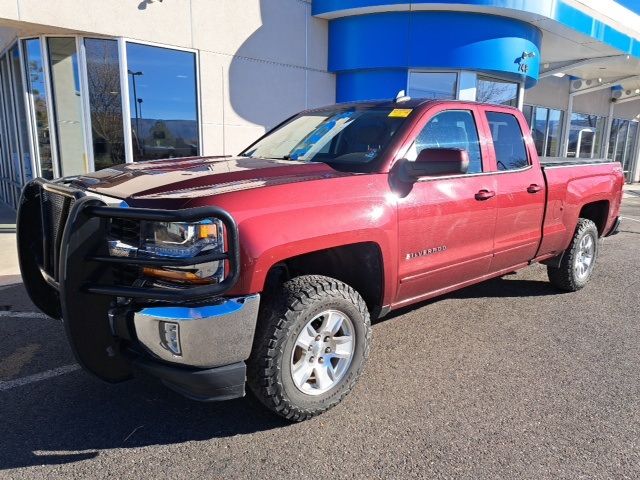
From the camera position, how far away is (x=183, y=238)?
244 centimetres

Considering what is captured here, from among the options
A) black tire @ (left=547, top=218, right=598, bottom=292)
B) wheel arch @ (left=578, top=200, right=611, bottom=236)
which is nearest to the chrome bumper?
black tire @ (left=547, top=218, right=598, bottom=292)

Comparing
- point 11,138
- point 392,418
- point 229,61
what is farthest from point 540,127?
point 392,418

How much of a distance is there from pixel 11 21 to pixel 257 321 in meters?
7.02

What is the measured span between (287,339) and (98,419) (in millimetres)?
1273

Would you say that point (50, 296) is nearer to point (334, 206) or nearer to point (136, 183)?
point (136, 183)

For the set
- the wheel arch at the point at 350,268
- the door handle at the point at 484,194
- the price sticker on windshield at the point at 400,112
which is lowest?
the wheel arch at the point at 350,268

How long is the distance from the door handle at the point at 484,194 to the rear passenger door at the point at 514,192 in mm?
111

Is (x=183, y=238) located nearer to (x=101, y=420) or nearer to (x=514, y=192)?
(x=101, y=420)

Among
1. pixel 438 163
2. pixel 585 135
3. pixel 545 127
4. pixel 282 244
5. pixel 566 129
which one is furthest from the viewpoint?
pixel 585 135

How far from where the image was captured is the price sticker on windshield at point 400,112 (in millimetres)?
3586

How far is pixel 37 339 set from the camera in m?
4.04

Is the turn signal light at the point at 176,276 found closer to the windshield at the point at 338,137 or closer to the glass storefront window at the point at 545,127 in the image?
the windshield at the point at 338,137

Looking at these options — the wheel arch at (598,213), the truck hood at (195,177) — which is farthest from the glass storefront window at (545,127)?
the truck hood at (195,177)

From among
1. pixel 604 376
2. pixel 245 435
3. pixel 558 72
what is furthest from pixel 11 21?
pixel 558 72
